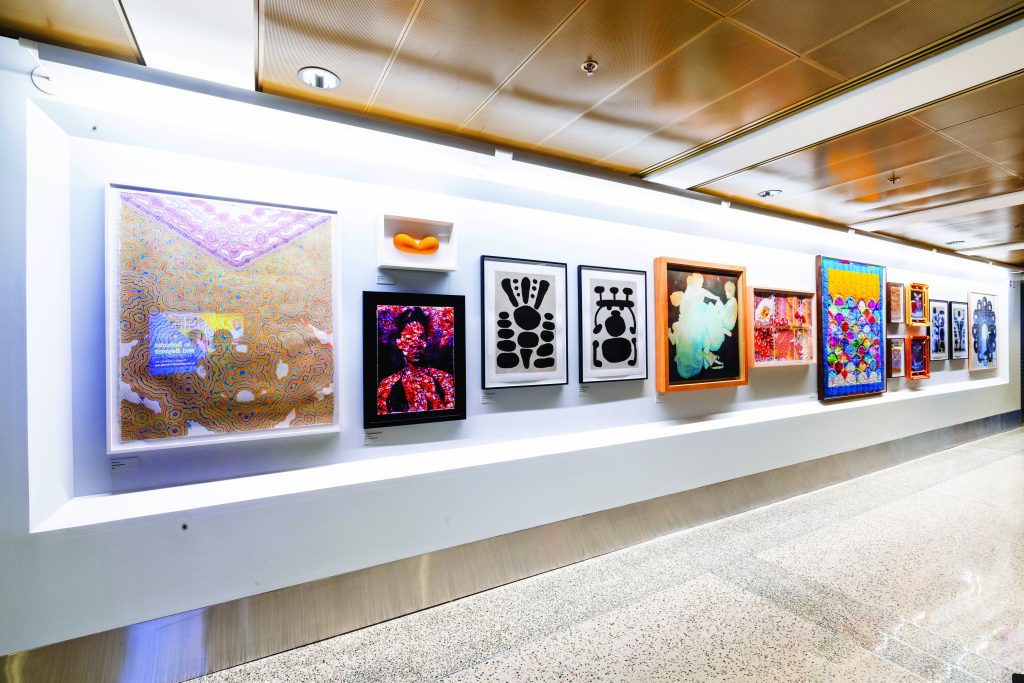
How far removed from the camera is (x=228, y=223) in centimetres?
228

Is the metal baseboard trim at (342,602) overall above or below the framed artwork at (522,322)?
below

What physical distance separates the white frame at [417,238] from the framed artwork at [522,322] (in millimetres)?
324

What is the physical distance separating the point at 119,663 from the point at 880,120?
4.58 meters

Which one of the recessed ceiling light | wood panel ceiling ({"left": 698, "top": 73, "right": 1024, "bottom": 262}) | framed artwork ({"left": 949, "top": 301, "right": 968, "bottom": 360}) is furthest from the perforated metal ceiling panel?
framed artwork ({"left": 949, "top": 301, "right": 968, "bottom": 360})

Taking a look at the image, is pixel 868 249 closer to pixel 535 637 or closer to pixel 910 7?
pixel 910 7

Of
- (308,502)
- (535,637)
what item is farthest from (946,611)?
(308,502)

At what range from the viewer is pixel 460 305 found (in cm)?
292

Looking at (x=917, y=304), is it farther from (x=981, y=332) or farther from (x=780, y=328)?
(x=780, y=328)

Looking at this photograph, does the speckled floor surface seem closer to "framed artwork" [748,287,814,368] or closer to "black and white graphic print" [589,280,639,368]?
"black and white graphic print" [589,280,639,368]

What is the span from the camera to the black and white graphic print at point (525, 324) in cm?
309

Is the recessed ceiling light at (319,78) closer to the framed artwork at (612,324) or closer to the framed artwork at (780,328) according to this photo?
the framed artwork at (612,324)

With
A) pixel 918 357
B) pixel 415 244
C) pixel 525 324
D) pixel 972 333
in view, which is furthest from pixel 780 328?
pixel 972 333

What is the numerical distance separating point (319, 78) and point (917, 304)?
293 inches

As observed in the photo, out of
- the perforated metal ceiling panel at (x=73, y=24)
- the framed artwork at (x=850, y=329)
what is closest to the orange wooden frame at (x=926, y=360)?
the framed artwork at (x=850, y=329)
